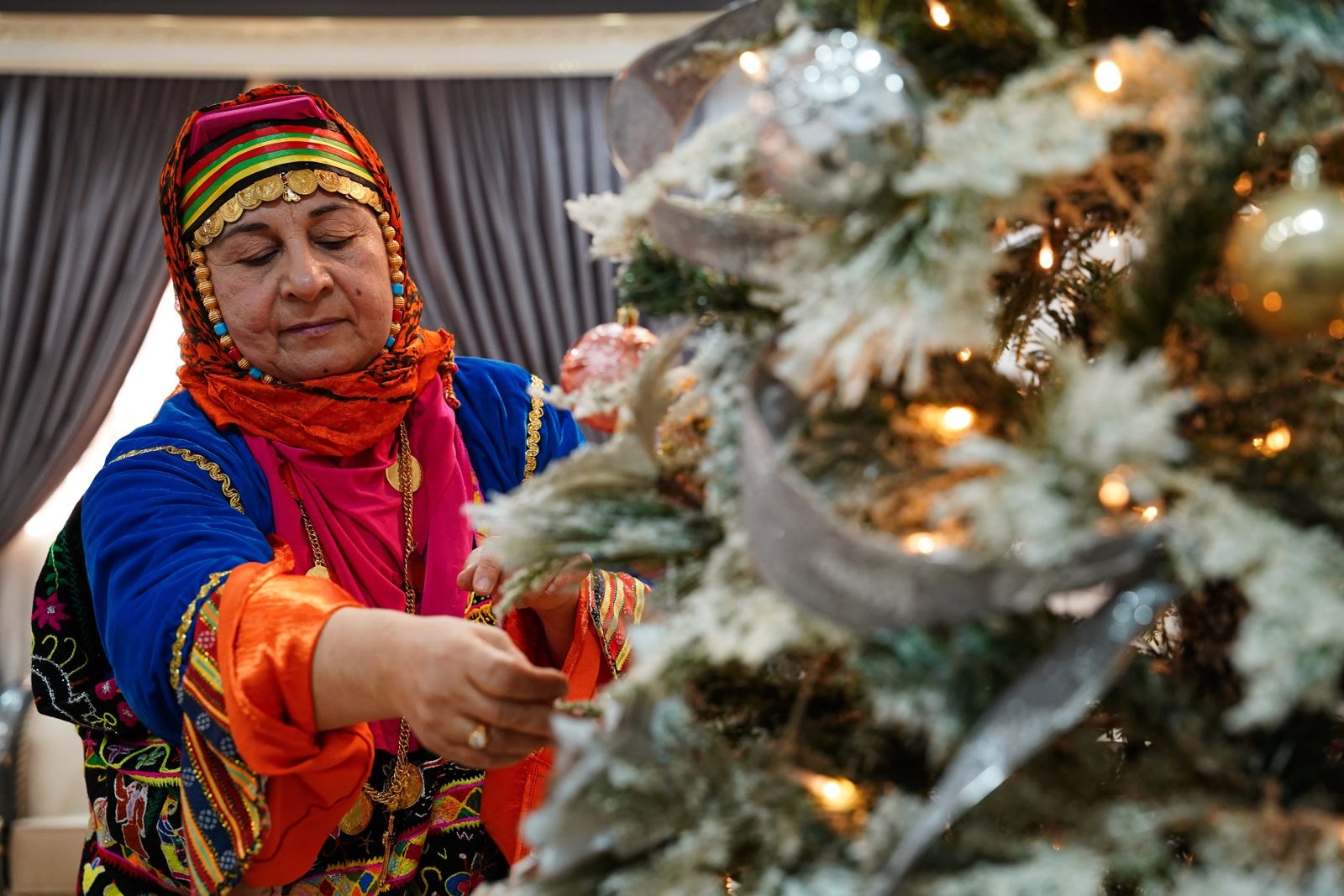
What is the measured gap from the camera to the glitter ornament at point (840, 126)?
469 mm

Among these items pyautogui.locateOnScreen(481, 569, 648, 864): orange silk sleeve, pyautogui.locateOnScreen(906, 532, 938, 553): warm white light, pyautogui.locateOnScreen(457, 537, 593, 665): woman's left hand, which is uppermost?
pyautogui.locateOnScreen(906, 532, 938, 553): warm white light

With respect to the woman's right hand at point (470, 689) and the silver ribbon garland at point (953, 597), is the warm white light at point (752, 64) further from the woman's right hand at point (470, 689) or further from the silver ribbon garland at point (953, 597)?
the woman's right hand at point (470, 689)

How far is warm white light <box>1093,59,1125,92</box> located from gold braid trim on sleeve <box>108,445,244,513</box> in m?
0.81

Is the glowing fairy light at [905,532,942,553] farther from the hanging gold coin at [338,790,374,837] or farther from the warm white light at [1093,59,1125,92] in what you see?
the hanging gold coin at [338,790,374,837]

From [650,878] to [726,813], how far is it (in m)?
0.04

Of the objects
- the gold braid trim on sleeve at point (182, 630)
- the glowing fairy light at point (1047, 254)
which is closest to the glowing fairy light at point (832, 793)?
the glowing fairy light at point (1047, 254)

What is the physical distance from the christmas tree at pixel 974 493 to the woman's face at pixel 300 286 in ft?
1.90

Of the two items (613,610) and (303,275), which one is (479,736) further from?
(303,275)

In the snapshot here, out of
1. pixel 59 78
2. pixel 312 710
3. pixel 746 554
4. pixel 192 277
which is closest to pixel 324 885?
pixel 312 710

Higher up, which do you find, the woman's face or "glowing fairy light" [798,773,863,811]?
the woman's face

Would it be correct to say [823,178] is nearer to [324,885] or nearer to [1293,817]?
[1293,817]

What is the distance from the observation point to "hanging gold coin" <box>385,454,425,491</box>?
119cm

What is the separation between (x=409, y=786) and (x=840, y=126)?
2.71ft

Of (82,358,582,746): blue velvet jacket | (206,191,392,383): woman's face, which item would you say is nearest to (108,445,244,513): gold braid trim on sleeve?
(82,358,582,746): blue velvet jacket
